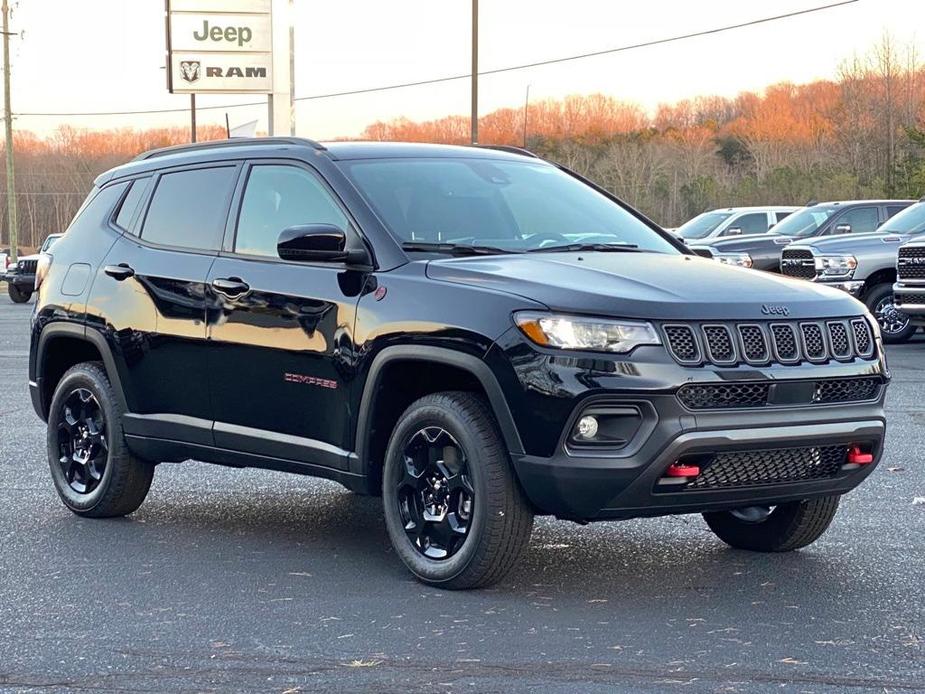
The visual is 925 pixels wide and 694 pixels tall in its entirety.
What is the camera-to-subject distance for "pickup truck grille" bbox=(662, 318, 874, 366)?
5262 mm

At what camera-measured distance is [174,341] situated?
6.87 meters

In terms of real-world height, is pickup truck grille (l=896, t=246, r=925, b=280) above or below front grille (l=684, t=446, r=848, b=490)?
above

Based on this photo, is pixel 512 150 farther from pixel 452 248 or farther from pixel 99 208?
pixel 99 208

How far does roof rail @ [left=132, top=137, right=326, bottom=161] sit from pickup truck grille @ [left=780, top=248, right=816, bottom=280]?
12.6 metres

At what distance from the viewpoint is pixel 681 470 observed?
5270 mm

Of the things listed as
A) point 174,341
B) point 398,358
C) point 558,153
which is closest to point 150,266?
point 174,341

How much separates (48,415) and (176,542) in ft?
4.53

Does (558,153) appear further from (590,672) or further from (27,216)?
(590,672)

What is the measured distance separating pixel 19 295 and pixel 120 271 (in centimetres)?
2610

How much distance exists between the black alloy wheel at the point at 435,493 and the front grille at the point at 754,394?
906 mm

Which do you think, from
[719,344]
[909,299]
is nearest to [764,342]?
[719,344]

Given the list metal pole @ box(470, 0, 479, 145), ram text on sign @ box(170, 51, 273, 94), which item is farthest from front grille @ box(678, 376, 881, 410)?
ram text on sign @ box(170, 51, 273, 94)

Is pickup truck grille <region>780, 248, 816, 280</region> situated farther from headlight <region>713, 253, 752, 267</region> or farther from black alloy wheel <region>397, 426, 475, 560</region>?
black alloy wheel <region>397, 426, 475, 560</region>

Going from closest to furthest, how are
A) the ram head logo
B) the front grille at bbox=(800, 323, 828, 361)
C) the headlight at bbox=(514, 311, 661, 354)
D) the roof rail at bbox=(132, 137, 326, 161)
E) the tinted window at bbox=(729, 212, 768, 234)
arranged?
the headlight at bbox=(514, 311, 661, 354) → the front grille at bbox=(800, 323, 828, 361) → the roof rail at bbox=(132, 137, 326, 161) → the tinted window at bbox=(729, 212, 768, 234) → the ram head logo
